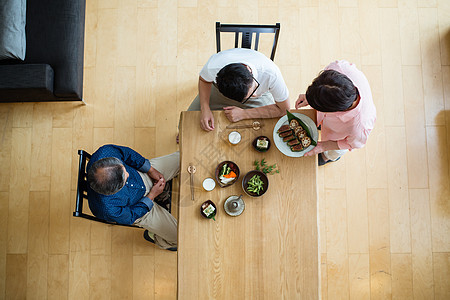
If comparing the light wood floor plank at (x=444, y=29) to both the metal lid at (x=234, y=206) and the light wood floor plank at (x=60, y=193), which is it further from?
the light wood floor plank at (x=60, y=193)

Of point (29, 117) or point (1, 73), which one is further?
point (29, 117)

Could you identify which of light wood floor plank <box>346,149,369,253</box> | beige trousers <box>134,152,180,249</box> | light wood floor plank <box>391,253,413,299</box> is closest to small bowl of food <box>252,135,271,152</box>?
beige trousers <box>134,152,180,249</box>

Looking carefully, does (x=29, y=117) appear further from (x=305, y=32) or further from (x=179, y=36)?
(x=305, y=32)

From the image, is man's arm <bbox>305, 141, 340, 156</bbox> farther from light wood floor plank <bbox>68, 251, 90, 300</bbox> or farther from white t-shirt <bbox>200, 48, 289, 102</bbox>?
light wood floor plank <bbox>68, 251, 90, 300</bbox>

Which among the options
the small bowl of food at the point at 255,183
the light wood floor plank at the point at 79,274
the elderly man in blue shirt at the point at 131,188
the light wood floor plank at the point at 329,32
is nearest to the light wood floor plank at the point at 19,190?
the light wood floor plank at the point at 79,274

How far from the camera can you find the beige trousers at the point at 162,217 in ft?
6.69

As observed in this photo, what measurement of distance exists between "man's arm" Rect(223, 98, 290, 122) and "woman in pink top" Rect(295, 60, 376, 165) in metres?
0.21

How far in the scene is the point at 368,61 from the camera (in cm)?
267

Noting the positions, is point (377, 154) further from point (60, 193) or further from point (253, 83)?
point (60, 193)

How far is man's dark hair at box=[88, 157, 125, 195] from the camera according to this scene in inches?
63.5

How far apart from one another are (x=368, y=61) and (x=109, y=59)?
2291 millimetres

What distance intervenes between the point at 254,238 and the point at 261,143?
532 mm

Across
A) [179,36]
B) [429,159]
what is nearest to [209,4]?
[179,36]

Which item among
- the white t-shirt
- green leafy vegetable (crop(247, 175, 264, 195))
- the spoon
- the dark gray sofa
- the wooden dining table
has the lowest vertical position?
the wooden dining table
